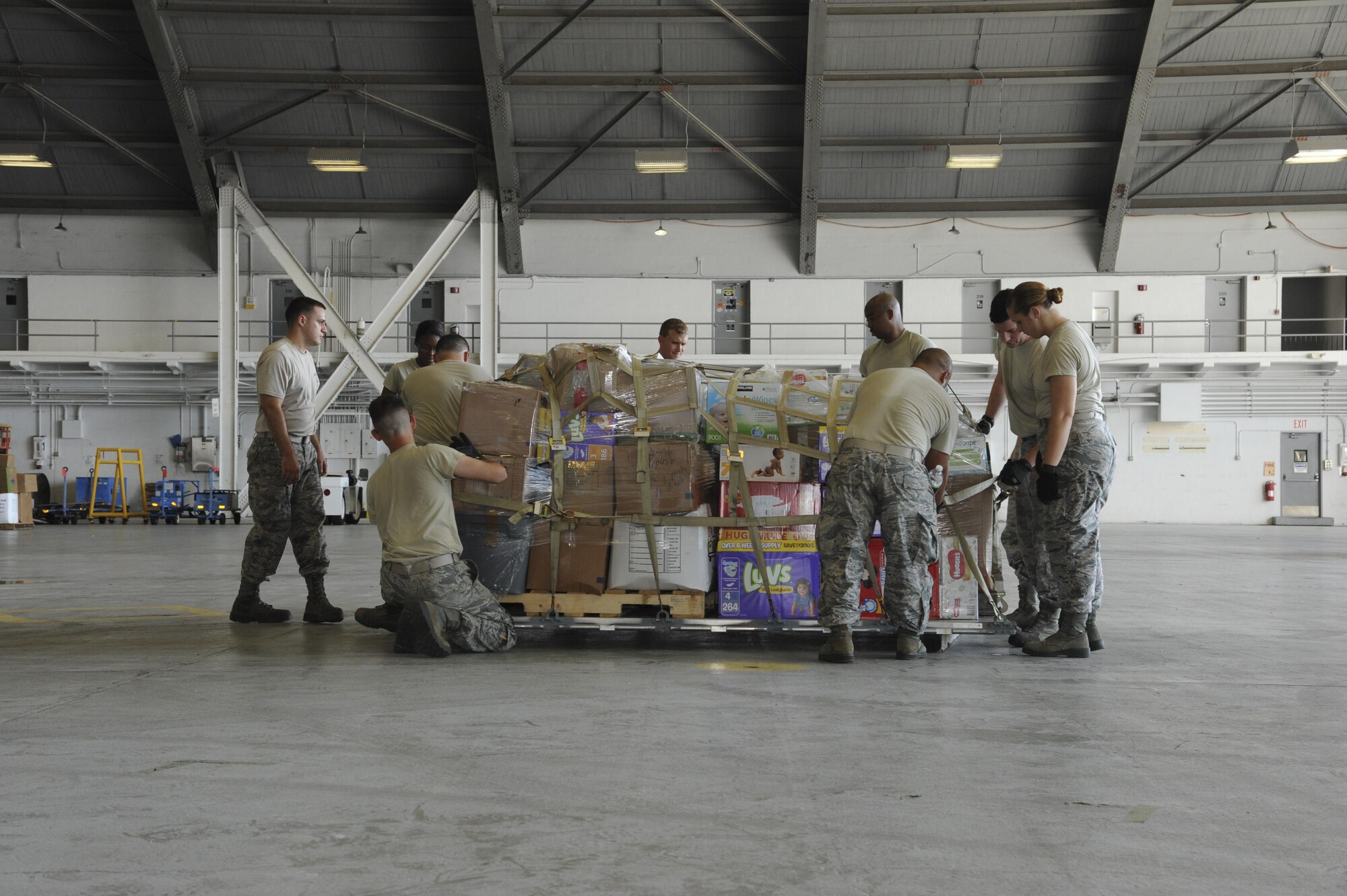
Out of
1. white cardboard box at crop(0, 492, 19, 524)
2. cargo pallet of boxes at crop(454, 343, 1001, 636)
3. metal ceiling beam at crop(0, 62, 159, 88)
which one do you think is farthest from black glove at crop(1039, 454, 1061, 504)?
white cardboard box at crop(0, 492, 19, 524)

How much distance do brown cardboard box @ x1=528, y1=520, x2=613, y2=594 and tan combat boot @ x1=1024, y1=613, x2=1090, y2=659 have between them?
86.2 inches

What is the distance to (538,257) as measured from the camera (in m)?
23.3

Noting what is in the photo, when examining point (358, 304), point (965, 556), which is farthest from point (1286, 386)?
point (965, 556)

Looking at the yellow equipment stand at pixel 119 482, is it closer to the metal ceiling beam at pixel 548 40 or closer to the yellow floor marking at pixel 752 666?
the metal ceiling beam at pixel 548 40

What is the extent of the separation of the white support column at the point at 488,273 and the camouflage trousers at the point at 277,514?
50.9ft

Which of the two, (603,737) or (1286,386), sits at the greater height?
(1286,386)

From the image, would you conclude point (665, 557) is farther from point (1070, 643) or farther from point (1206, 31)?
point (1206, 31)

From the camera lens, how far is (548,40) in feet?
58.8

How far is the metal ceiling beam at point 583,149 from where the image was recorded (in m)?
19.5

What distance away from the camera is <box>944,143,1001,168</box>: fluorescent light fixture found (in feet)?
63.8

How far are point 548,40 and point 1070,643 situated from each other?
50.6 feet

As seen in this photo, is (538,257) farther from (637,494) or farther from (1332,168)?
(637,494)

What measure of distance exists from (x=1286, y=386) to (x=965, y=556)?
2217cm

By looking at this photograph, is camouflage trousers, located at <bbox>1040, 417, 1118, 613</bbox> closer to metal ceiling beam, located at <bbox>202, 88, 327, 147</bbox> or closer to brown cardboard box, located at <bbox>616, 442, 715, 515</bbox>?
brown cardboard box, located at <bbox>616, 442, 715, 515</bbox>
